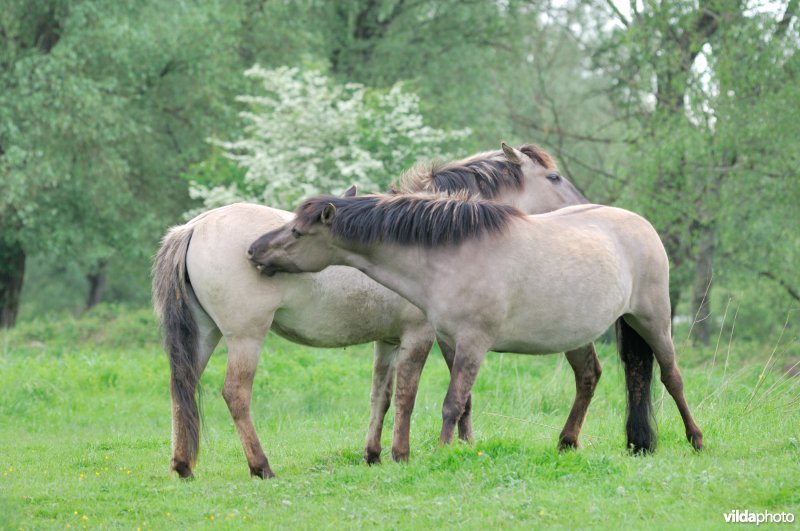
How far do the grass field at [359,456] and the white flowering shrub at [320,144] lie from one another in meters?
6.22

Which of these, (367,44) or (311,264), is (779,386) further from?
(367,44)

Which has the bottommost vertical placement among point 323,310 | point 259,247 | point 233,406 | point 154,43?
point 233,406

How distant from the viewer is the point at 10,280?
932 inches

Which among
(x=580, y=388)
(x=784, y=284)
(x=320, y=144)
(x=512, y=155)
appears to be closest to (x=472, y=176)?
(x=512, y=155)

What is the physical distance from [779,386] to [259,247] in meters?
5.42

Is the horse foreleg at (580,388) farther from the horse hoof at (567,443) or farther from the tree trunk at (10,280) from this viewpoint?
the tree trunk at (10,280)

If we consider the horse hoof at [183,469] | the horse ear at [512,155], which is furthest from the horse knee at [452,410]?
the horse ear at [512,155]

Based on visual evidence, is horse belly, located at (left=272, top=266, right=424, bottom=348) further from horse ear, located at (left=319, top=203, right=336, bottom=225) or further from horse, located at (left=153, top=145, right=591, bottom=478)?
horse ear, located at (left=319, top=203, right=336, bottom=225)

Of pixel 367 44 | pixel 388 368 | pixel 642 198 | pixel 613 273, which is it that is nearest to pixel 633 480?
pixel 613 273

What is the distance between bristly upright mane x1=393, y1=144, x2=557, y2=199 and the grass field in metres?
1.81

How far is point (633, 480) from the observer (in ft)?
19.5

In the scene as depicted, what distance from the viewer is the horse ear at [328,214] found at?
6607 mm

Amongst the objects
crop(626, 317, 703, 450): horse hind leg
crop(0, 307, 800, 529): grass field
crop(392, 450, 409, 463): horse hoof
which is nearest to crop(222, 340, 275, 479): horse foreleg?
crop(0, 307, 800, 529): grass field

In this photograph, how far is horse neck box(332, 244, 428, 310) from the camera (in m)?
6.63
